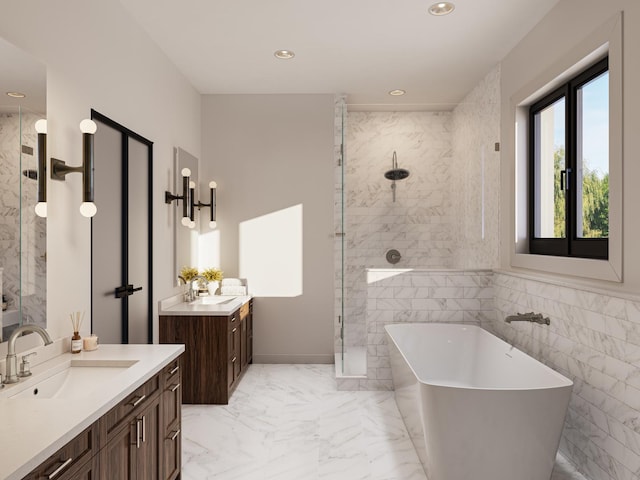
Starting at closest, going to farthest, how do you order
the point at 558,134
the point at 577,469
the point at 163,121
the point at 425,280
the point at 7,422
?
the point at 7,422
the point at 577,469
the point at 558,134
the point at 163,121
the point at 425,280

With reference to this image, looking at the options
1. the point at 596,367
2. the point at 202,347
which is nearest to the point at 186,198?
the point at 202,347

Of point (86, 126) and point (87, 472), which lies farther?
point (86, 126)

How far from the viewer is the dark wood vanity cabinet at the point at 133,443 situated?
4.50ft

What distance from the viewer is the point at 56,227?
225 cm

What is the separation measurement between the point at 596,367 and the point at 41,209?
112 inches

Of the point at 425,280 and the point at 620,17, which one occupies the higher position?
the point at 620,17

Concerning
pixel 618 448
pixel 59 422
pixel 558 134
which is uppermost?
Result: pixel 558 134

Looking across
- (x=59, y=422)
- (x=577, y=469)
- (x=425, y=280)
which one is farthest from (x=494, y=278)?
(x=59, y=422)

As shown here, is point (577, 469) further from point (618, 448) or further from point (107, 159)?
point (107, 159)

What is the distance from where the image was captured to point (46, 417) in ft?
4.63

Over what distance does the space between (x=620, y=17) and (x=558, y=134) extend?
37.1 inches

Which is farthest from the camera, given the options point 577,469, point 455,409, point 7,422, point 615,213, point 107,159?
point 107,159

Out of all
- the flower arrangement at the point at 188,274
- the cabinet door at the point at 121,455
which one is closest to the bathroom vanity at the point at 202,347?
the flower arrangement at the point at 188,274

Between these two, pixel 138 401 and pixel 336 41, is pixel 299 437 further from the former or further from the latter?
pixel 336 41
